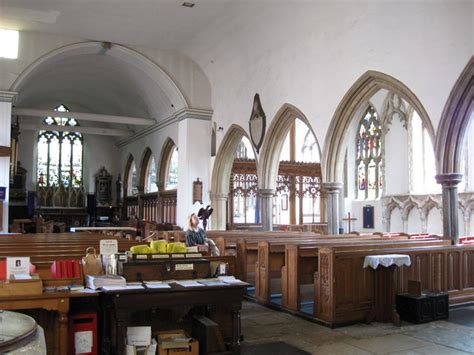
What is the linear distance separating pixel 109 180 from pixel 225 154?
10.7 meters

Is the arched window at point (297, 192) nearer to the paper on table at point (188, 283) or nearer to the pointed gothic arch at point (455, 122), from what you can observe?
the pointed gothic arch at point (455, 122)

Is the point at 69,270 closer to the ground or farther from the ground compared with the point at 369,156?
closer to the ground

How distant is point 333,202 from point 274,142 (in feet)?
9.15

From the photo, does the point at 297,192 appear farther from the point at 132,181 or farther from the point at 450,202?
the point at 450,202

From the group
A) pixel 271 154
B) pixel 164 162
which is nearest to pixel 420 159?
pixel 271 154

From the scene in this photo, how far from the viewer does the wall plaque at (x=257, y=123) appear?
49.2 ft

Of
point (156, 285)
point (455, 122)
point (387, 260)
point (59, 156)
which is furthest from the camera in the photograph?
point (59, 156)

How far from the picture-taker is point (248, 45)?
15297 millimetres

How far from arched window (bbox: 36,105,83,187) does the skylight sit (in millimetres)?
9750

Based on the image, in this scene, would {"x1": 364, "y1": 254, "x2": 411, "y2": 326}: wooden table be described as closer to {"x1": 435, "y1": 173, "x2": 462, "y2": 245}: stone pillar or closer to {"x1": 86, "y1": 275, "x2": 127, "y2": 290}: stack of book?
{"x1": 86, "y1": 275, "x2": 127, "y2": 290}: stack of book

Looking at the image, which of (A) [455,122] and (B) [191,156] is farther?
(B) [191,156]

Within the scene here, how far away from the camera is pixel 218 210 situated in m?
17.4

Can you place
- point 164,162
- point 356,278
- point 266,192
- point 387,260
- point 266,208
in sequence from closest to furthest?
point 387,260 → point 356,278 → point 266,192 → point 266,208 → point 164,162

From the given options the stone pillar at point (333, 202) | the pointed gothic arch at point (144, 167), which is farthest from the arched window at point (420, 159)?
the pointed gothic arch at point (144, 167)
